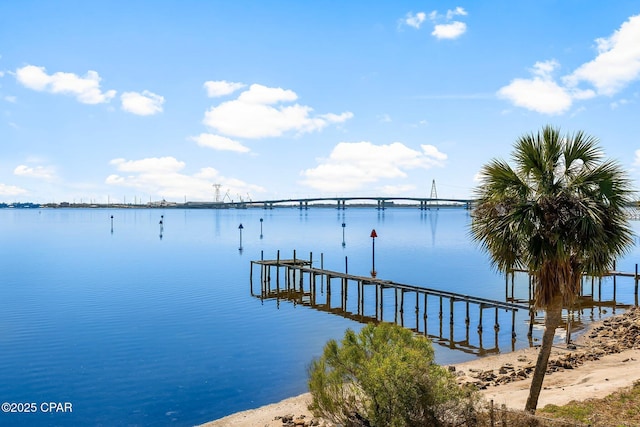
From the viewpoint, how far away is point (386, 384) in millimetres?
10953

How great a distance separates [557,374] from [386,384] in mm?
12176

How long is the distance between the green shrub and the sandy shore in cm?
261

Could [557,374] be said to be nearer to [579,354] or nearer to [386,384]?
[579,354]

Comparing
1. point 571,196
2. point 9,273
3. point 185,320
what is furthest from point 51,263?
point 571,196

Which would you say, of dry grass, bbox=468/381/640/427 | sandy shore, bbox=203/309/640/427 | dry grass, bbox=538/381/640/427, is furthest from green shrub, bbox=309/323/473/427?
dry grass, bbox=538/381/640/427

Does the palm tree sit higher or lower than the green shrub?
higher

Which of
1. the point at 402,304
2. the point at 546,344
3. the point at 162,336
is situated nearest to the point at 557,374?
the point at 546,344

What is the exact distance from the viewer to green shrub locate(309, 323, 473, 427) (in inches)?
434

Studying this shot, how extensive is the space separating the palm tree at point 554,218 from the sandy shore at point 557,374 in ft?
12.8

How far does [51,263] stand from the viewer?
61.7 meters

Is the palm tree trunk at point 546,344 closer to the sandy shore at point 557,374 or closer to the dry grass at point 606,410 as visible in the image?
the dry grass at point 606,410

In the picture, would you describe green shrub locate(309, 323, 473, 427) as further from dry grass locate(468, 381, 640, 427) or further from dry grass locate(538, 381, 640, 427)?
dry grass locate(538, 381, 640, 427)

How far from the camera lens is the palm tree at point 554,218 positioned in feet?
36.2

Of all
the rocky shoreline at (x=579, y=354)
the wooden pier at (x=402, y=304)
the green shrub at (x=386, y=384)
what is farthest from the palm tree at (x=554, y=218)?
the wooden pier at (x=402, y=304)
